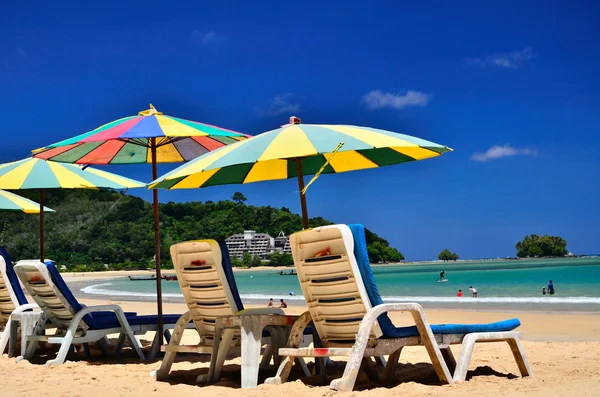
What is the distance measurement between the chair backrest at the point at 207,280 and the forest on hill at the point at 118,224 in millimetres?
69122

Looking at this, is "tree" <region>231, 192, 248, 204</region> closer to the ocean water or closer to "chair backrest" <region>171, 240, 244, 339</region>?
the ocean water

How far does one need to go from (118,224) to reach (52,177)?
85594 mm

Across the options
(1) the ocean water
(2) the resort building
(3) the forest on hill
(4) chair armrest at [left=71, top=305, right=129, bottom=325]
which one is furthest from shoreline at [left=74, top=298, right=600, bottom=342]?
(2) the resort building

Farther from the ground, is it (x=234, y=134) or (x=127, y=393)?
(x=234, y=134)

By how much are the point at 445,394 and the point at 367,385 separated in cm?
65

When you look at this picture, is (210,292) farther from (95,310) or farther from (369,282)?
(95,310)

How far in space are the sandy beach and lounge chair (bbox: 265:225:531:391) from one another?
0.70ft

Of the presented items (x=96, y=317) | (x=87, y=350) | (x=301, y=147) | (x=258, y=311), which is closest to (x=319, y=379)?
(x=258, y=311)

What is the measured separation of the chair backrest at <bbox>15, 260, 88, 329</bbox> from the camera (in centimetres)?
623

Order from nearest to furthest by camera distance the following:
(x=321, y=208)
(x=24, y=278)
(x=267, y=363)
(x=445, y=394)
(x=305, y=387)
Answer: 1. (x=445, y=394)
2. (x=305, y=387)
3. (x=267, y=363)
4. (x=24, y=278)
5. (x=321, y=208)

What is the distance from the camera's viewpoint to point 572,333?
1177 centimetres

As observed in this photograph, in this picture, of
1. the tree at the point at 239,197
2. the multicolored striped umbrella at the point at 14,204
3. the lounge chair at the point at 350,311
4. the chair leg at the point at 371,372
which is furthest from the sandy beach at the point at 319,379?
the tree at the point at 239,197

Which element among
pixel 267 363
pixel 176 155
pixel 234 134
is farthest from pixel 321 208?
pixel 267 363

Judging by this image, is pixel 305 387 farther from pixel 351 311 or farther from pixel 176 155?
pixel 176 155
